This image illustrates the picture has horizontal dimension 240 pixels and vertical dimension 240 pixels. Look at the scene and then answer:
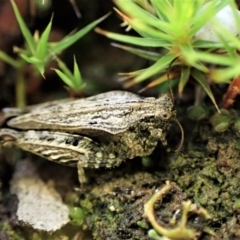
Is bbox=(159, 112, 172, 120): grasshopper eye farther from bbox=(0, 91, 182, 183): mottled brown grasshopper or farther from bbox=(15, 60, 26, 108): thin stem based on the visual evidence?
bbox=(15, 60, 26, 108): thin stem

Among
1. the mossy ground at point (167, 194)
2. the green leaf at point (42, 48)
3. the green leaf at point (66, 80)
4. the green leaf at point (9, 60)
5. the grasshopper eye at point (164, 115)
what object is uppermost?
the green leaf at point (9, 60)

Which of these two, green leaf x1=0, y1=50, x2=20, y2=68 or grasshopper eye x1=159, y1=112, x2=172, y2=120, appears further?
green leaf x1=0, y1=50, x2=20, y2=68

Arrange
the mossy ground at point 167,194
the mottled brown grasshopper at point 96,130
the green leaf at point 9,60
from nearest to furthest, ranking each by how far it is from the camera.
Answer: the mossy ground at point 167,194 < the mottled brown grasshopper at point 96,130 < the green leaf at point 9,60

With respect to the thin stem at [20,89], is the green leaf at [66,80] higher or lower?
lower

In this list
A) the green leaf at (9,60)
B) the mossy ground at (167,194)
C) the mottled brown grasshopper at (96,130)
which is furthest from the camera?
the green leaf at (9,60)

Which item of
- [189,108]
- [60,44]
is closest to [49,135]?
[60,44]

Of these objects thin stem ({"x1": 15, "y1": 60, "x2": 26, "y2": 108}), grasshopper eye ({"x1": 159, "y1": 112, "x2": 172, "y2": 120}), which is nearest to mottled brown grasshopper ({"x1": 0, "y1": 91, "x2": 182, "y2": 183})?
grasshopper eye ({"x1": 159, "y1": 112, "x2": 172, "y2": 120})

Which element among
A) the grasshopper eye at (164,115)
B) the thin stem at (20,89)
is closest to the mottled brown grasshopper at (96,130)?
the grasshopper eye at (164,115)

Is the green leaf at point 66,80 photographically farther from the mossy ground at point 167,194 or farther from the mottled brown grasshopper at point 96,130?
the mossy ground at point 167,194
